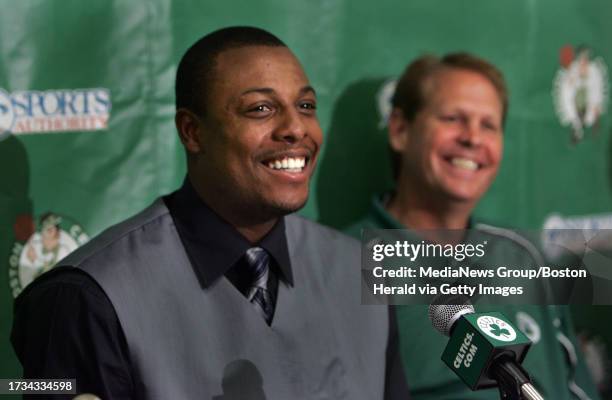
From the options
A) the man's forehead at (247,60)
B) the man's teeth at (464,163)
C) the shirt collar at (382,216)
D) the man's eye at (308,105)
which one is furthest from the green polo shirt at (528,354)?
the man's forehead at (247,60)

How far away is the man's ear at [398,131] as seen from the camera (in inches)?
93.5

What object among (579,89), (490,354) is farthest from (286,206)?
(579,89)

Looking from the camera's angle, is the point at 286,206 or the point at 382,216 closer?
the point at 286,206

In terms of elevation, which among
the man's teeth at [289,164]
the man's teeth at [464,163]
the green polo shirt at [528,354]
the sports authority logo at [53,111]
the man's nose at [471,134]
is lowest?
the green polo shirt at [528,354]

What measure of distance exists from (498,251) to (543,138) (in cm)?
53

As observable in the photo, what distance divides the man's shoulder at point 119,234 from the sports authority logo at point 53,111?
331 millimetres

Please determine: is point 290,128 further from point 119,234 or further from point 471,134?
point 471,134

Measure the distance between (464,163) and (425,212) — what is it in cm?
16

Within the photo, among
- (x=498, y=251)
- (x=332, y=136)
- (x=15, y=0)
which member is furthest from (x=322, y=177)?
(x=15, y=0)

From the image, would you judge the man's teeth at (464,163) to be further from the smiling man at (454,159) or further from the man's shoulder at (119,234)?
the man's shoulder at (119,234)

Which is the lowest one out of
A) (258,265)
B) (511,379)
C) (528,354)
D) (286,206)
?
(528,354)

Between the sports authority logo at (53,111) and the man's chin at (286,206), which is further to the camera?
the sports authority logo at (53,111)

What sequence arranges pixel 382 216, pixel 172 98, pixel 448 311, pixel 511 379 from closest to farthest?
pixel 511 379 < pixel 448 311 < pixel 172 98 < pixel 382 216

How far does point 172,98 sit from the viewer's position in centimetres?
204
